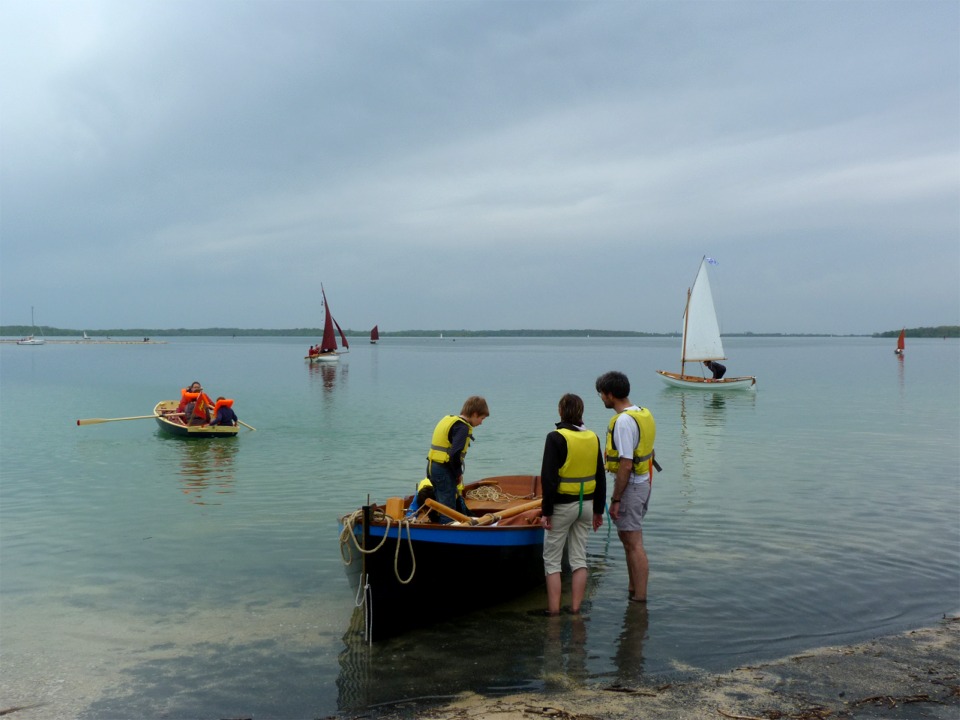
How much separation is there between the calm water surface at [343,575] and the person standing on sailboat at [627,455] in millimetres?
1079

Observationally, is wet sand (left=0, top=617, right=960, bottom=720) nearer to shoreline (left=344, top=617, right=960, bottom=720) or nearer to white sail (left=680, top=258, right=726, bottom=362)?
shoreline (left=344, top=617, right=960, bottom=720)

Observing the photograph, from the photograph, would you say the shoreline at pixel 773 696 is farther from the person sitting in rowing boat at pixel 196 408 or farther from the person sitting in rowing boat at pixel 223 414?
the person sitting in rowing boat at pixel 196 408

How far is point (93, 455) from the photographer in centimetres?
2053

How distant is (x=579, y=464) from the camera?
7.57m

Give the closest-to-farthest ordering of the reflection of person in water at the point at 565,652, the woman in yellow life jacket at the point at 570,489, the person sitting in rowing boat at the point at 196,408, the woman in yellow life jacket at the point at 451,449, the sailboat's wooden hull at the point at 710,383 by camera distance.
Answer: the reflection of person in water at the point at 565,652 → the woman in yellow life jacket at the point at 570,489 → the woman in yellow life jacket at the point at 451,449 → the person sitting in rowing boat at the point at 196,408 → the sailboat's wooden hull at the point at 710,383

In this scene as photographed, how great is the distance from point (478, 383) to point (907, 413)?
28.0 m

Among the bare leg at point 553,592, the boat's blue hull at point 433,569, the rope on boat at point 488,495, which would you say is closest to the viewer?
the boat's blue hull at point 433,569

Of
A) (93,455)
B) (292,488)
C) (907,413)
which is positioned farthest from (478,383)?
(292,488)

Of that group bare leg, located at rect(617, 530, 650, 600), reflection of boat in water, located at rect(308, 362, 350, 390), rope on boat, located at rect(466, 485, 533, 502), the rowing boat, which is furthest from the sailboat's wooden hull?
bare leg, located at rect(617, 530, 650, 600)

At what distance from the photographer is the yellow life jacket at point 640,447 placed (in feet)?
25.5

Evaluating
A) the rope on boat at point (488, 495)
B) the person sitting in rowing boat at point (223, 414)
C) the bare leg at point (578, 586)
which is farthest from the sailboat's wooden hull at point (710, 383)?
the bare leg at point (578, 586)

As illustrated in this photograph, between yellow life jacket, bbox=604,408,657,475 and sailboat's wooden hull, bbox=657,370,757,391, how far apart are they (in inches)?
1405

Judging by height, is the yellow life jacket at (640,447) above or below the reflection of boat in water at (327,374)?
above

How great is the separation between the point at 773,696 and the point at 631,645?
5.03 feet
